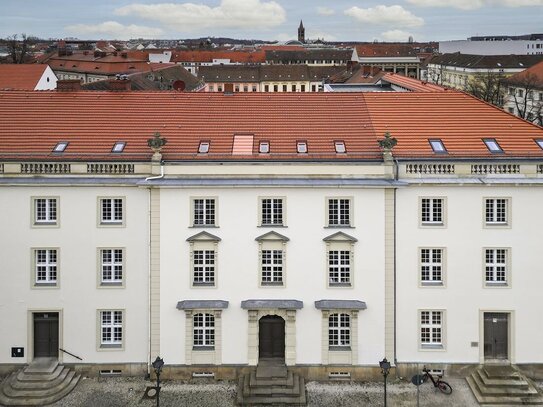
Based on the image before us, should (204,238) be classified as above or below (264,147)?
below

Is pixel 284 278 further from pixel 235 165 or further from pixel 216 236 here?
pixel 235 165

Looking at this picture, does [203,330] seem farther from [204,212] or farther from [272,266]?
[204,212]

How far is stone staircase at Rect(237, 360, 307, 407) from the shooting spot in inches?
1237

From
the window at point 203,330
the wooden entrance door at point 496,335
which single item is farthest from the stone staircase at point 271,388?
the wooden entrance door at point 496,335

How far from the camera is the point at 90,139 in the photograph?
118 ft

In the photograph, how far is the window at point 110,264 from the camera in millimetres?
34281

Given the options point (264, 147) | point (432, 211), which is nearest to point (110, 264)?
point (264, 147)

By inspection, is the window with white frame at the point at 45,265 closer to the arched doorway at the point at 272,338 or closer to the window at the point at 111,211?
the window at the point at 111,211

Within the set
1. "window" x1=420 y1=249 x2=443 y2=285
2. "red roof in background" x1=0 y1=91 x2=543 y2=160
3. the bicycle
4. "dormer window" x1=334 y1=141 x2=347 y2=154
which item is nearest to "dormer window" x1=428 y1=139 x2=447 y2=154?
"red roof in background" x1=0 y1=91 x2=543 y2=160

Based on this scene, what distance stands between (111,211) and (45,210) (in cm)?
330

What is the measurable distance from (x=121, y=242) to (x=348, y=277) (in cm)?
1158

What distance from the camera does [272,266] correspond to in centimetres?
3416

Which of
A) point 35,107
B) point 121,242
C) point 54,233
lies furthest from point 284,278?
point 35,107

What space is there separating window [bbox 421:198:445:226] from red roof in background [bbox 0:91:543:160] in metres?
2.34
